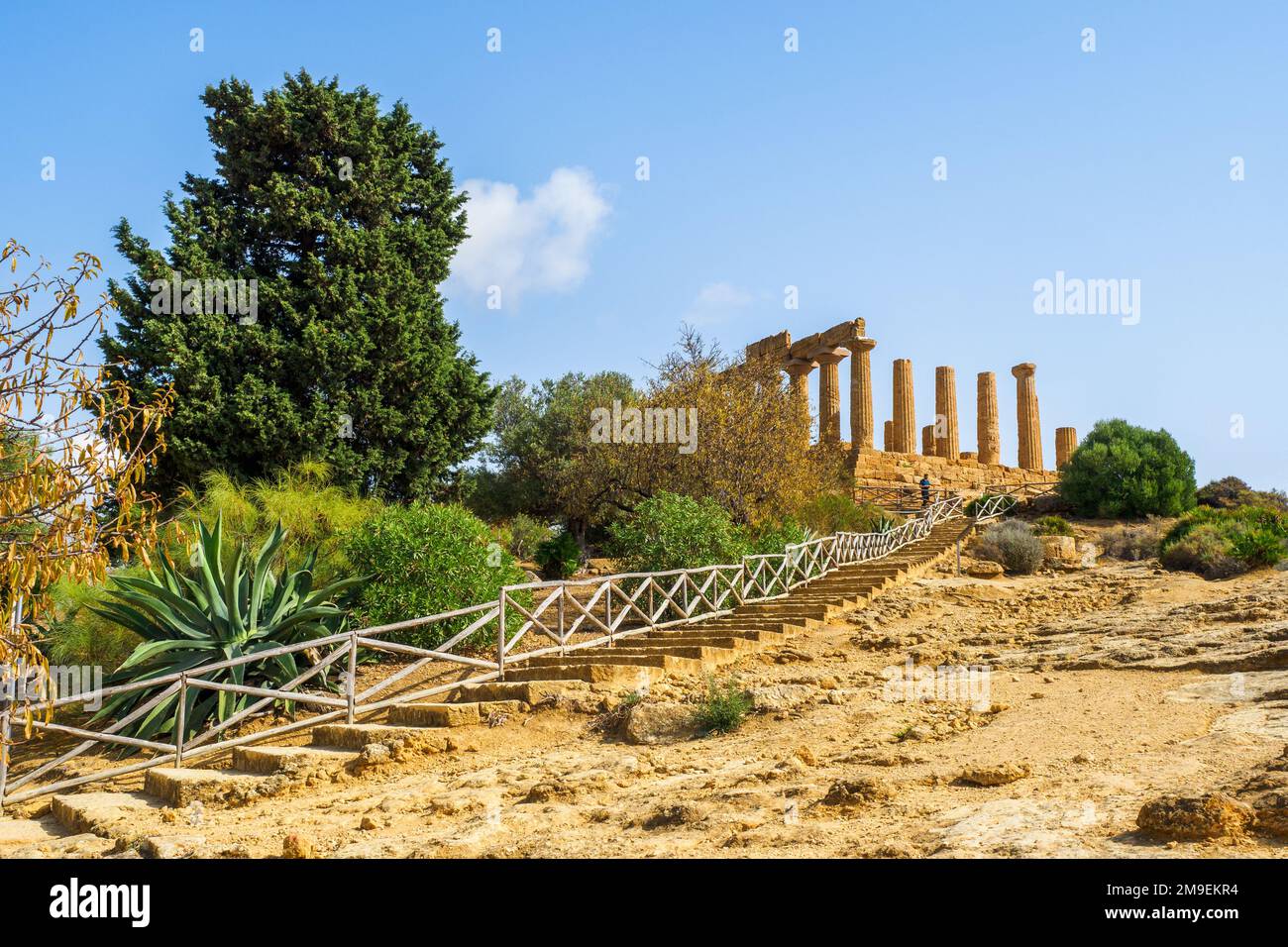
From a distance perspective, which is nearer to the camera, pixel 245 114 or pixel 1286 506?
pixel 245 114

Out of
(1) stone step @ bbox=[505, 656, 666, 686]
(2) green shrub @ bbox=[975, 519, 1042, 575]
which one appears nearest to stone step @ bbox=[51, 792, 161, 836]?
(1) stone step @ bbox=[505, 656, 666, 686]

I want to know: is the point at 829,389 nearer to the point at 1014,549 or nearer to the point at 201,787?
the point at 1014,549

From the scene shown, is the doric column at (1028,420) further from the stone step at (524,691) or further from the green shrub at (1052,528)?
the stone step at (524,691)

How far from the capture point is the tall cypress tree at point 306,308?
21.7 m

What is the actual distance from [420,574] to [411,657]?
127 centimetres

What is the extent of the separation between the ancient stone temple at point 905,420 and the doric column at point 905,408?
4 cm

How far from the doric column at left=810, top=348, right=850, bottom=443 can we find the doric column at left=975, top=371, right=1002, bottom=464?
7.17 m

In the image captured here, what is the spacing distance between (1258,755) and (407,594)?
10.7m

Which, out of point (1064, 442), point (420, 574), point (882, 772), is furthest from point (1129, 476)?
point (882, 772)

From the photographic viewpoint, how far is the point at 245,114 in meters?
23.7

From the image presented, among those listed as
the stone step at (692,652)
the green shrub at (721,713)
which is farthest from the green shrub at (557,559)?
the green shrub at (721,713)

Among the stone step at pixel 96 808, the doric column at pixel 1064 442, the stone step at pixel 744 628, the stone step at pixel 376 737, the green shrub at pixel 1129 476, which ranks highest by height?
the doric column at pixel 1064 442

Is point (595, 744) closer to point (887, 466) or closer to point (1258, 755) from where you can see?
point (1258, 755)
